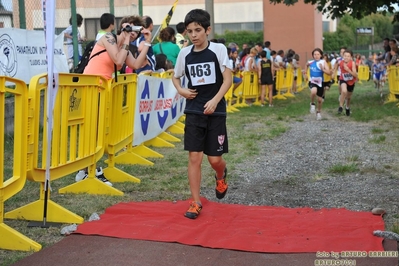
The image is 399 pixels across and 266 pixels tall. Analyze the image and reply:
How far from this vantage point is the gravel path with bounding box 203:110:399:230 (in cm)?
736

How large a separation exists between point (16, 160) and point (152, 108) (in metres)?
5.55

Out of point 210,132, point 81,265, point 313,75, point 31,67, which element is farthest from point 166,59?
point 81,265

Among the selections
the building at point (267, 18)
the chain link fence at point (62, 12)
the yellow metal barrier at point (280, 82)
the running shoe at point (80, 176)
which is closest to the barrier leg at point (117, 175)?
the running shoe at point (80, 176)

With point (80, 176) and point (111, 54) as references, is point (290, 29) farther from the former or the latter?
point (80, 176)

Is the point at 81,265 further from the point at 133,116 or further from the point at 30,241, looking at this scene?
the point at 133,116

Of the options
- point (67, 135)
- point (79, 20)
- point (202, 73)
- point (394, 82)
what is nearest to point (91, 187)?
point (67, 135)

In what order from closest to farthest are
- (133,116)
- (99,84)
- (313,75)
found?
(99,84), (133,116), (313,75)

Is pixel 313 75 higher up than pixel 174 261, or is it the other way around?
pixel 313 75

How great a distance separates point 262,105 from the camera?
22266 millimetres

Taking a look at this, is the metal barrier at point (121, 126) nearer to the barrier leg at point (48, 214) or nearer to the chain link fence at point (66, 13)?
the barrier leg at point (48, 214)

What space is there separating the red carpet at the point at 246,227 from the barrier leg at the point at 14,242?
20.8 inches

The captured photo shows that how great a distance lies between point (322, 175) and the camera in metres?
8.89

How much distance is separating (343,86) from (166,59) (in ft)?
20.4

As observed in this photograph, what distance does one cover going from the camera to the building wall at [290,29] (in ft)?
181
